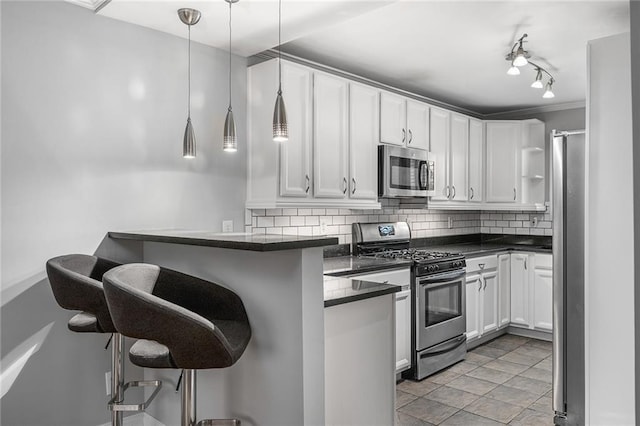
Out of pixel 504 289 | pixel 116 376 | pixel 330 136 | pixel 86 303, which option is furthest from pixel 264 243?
pixel 504 289

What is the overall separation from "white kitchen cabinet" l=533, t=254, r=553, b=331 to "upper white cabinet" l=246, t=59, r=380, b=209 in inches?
85.5

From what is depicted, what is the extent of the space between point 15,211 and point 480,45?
303 cm

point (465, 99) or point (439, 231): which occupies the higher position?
point (465, 99)

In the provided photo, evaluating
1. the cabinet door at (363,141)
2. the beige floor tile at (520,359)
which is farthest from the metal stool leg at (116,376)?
the beige floor tile at (520,359)

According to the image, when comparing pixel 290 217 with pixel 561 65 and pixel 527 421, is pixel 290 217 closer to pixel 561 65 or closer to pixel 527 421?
pixel 527 421

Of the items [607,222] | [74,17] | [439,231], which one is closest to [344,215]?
[439,231]

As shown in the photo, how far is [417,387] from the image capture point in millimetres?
3488

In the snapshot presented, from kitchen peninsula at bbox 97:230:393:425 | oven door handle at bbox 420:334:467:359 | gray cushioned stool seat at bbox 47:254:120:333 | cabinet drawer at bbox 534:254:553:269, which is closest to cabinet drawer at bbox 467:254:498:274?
cabinet drawer at bbox 534:254:553:269

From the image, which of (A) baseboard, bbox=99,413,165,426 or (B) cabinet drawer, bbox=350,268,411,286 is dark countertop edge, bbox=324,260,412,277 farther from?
(A) baseboard, bbox=99,413,165,426

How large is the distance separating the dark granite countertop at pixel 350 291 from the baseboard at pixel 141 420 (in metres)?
1.40

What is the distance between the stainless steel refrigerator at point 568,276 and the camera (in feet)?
9.07

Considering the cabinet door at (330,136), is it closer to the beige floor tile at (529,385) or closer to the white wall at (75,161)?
the white wall at (75,161)

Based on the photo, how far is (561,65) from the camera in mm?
3732

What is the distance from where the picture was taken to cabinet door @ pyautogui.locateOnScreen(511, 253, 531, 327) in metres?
4.85
